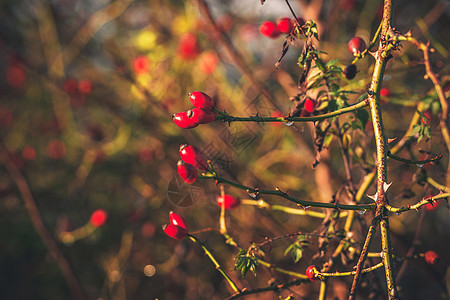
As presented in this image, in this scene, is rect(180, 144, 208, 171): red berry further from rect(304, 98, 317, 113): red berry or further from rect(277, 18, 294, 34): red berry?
rect(277, 18, 294, 34): red berry

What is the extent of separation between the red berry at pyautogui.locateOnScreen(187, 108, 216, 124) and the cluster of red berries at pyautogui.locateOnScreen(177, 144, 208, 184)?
7 cm

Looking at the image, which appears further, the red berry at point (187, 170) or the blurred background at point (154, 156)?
the blurred background at point (154, 156)

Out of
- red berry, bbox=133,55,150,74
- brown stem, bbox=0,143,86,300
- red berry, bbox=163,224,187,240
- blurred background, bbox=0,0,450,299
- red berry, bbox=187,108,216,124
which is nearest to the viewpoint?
red berry, bbox=187,108,216,124

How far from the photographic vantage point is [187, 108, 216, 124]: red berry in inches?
27.1

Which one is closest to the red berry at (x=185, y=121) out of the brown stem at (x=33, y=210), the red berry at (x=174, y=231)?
the red berry at (x=174, y=231)

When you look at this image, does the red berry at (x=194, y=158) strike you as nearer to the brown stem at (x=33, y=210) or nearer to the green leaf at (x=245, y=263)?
the green leaf at (x=245, y=263)

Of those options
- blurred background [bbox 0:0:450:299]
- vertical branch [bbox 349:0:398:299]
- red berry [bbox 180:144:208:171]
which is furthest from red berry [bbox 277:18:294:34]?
blurred background [bbox 0:0:450:299]

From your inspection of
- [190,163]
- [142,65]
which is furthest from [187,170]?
[142,65]

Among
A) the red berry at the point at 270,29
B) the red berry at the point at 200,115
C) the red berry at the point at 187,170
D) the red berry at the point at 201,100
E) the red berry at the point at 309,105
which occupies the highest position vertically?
the red berry at the point at 270,29

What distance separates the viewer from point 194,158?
0.72 m

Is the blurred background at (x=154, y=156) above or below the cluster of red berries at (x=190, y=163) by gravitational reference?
above

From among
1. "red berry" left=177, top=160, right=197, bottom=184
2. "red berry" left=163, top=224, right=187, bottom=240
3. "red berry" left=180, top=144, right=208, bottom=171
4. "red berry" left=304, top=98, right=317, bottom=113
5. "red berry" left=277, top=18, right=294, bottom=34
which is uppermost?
"red berry" left=277, top=18, right=294, bottom=34

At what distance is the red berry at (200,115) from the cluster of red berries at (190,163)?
0.22 ft

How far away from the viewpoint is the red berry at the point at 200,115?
2.26 feet
